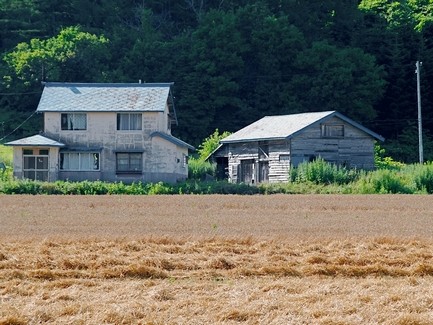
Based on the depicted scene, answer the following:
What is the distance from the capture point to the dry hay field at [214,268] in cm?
1001

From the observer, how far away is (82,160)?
1565 inches

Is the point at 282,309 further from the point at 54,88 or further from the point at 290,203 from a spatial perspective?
the point at 54,88

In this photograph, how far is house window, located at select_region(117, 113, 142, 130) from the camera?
40.0 metres

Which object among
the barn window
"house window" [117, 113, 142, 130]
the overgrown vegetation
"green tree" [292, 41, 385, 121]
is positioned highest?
"green tree" [292, 41, 385, 121]

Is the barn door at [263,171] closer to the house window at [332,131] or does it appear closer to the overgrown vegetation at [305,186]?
the house window at [332,131]

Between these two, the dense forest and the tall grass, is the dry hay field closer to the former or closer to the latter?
the tall grass

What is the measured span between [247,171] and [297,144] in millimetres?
3854

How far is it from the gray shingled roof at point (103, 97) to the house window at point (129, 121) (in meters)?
0.43

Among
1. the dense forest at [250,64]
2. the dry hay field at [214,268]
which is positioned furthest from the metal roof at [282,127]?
the dry hay field at [214,268]

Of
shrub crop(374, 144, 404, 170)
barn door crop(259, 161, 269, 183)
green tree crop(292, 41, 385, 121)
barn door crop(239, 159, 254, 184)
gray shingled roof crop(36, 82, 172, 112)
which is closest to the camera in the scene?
gray shingled roof crop(36, 82, 172, 112)

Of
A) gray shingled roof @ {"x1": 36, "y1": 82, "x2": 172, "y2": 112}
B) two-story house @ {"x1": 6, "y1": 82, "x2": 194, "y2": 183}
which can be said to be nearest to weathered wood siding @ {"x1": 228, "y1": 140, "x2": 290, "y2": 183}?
two-story house @ {"x1": 6, "y1": 82, "x2": 194, "y2": 183}

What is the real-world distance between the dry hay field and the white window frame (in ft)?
55.6

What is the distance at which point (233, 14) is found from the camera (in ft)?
182

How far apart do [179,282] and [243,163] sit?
3103 cm
